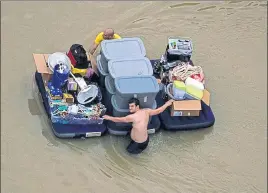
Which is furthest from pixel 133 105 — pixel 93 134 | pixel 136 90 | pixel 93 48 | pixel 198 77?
pixel 93 48

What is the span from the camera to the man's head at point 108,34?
862cm

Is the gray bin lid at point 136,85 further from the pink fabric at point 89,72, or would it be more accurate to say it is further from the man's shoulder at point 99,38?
the man's shoulder at point 99,38

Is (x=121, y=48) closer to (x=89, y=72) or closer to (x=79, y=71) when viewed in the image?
(x=89, y=72)

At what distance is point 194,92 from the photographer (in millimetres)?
8430

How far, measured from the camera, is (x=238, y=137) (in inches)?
337

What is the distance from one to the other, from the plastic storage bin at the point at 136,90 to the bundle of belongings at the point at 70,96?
34 cm

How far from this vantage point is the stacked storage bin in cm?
791

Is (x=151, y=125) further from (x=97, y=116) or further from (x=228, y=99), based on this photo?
(x=228, y=99)

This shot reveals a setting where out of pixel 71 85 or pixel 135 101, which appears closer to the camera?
pixel 135 101

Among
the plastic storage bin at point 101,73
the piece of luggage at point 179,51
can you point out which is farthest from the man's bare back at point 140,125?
the piece of luggage at point 179,51

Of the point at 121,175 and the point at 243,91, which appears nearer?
the point at 121,175

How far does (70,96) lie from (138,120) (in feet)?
2.98

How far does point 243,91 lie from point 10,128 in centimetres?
323

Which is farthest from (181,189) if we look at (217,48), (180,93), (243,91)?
(217,48)
